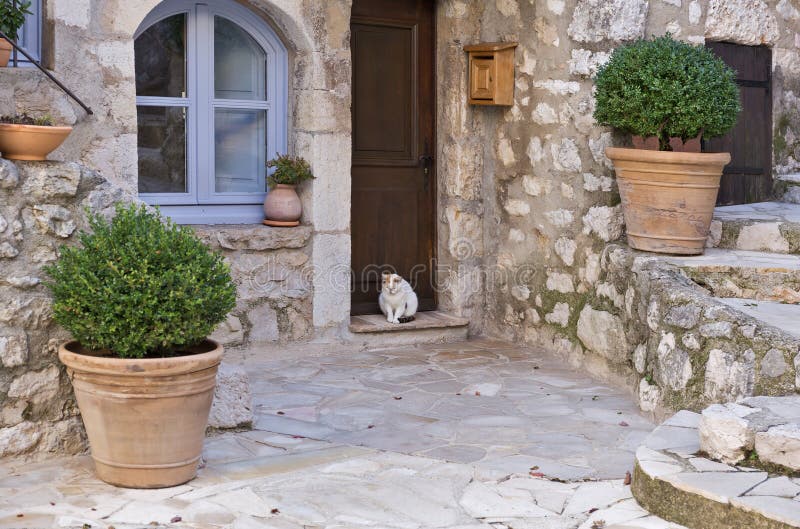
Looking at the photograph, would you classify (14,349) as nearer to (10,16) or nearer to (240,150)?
(10,16)

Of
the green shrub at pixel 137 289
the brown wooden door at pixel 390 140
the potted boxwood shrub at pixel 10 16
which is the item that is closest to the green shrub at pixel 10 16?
the potted boxwood shrub at pixel 10 16

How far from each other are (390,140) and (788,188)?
8.79ft

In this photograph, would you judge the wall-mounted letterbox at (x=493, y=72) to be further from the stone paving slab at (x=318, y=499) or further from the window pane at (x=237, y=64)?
the stone paving slab at (x=318, y=499)

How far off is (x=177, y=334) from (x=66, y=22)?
257cm

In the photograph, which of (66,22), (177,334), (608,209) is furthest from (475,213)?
(177,334)

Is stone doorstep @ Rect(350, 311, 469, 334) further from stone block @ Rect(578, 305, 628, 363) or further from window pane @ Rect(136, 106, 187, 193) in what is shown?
window pane @ Rect(136, 106, 187, 193)

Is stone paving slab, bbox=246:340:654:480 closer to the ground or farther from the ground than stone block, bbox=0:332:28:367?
closer to the ground

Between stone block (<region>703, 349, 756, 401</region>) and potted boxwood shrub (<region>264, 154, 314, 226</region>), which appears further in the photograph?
potted boxwood shrub (<region>264, 154, 314, 226</region>)

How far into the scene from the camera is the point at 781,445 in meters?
3.52

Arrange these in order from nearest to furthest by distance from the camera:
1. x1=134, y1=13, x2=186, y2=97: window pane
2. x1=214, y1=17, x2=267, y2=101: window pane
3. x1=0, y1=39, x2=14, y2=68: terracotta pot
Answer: x1=0, y1=39, x2=14, y2=68: terracotta pot, x1=134, y1=13, x2=186, y2=97: window pane, x1=214, y1=17, x2=267, y2=101: window pane

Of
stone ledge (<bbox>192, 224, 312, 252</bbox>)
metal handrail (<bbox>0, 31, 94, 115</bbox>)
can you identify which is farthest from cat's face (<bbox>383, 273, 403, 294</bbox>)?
metal handrail (<bbox>0, 31, 94, 115</bbox>)

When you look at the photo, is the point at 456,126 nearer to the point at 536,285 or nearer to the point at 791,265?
the point at 536,285

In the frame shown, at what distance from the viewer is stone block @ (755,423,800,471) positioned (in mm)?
3492

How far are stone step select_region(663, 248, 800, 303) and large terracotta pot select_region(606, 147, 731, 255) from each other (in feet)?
0.53
